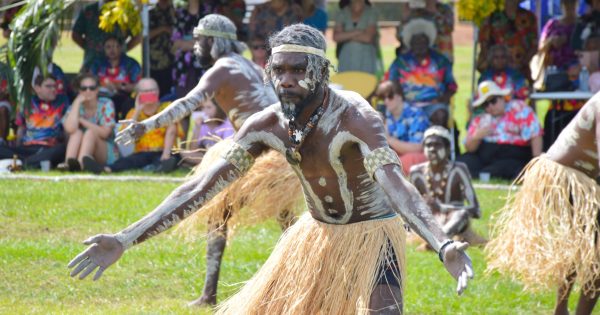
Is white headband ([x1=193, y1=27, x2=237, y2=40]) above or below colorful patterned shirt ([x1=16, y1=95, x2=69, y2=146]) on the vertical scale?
above

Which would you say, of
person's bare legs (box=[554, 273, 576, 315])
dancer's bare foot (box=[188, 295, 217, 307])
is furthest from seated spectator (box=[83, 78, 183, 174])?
person's bare legs (box=[554, 273, 576, 315])

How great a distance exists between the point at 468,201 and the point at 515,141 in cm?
228

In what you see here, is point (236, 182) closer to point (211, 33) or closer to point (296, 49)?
point (211, 33)

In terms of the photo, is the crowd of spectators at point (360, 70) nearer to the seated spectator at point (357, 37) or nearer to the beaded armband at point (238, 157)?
the seated spectator at point (357, 37)

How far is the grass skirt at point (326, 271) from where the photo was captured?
4039 mm

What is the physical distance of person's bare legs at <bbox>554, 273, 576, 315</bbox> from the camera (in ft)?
18.0

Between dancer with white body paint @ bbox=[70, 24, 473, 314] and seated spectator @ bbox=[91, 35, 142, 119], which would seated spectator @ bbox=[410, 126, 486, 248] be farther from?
seated spectator @ bbox=[91, 35, 142, 119]

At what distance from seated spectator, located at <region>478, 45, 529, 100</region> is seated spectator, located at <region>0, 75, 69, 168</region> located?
4.17 metres

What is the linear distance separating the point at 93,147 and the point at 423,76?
324 centimetres

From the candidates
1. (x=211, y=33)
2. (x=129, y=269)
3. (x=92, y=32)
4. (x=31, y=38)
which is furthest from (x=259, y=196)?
(x=92, y=32)

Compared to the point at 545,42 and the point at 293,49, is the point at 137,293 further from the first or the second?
the point at 545,42

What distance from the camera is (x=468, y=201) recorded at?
7.72m

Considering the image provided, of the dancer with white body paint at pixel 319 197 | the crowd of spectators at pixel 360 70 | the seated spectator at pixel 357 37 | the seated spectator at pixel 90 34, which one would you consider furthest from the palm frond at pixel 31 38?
the dancer with white body paint at pixel 319 197

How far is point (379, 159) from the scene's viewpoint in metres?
3.85
